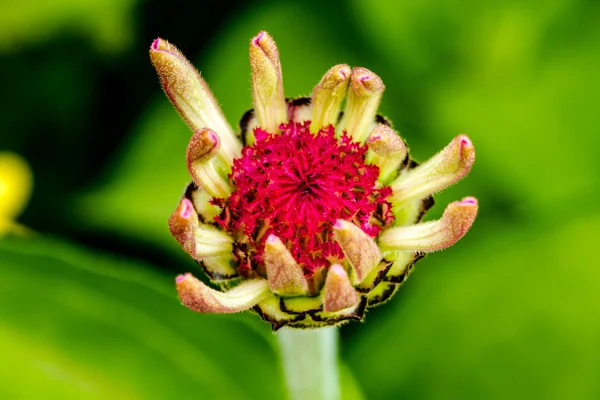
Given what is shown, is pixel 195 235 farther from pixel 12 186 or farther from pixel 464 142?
pixel 12 186

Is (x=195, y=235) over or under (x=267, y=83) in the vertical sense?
under

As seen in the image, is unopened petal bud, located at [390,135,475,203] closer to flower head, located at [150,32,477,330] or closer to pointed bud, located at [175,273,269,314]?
flower head, located at [150,32,477,330]

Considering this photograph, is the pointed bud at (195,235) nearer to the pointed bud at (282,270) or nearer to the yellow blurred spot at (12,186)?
the pointed bud at (282,270)

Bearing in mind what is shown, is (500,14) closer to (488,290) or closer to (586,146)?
(586,146)

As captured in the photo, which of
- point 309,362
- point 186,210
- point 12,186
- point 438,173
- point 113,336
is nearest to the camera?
point 186,210

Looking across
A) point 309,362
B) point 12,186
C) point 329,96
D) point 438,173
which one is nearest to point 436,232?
point 438,173

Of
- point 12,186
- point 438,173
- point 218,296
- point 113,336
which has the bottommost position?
point 113,336

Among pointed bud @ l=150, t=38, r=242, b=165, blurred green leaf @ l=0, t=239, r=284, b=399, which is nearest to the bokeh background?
blurred green leaf @ l=0, t=239, r=284, b=399

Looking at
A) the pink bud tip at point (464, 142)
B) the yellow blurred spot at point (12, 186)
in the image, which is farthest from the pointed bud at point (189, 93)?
the yellow blurred spot at point (12, 186)
